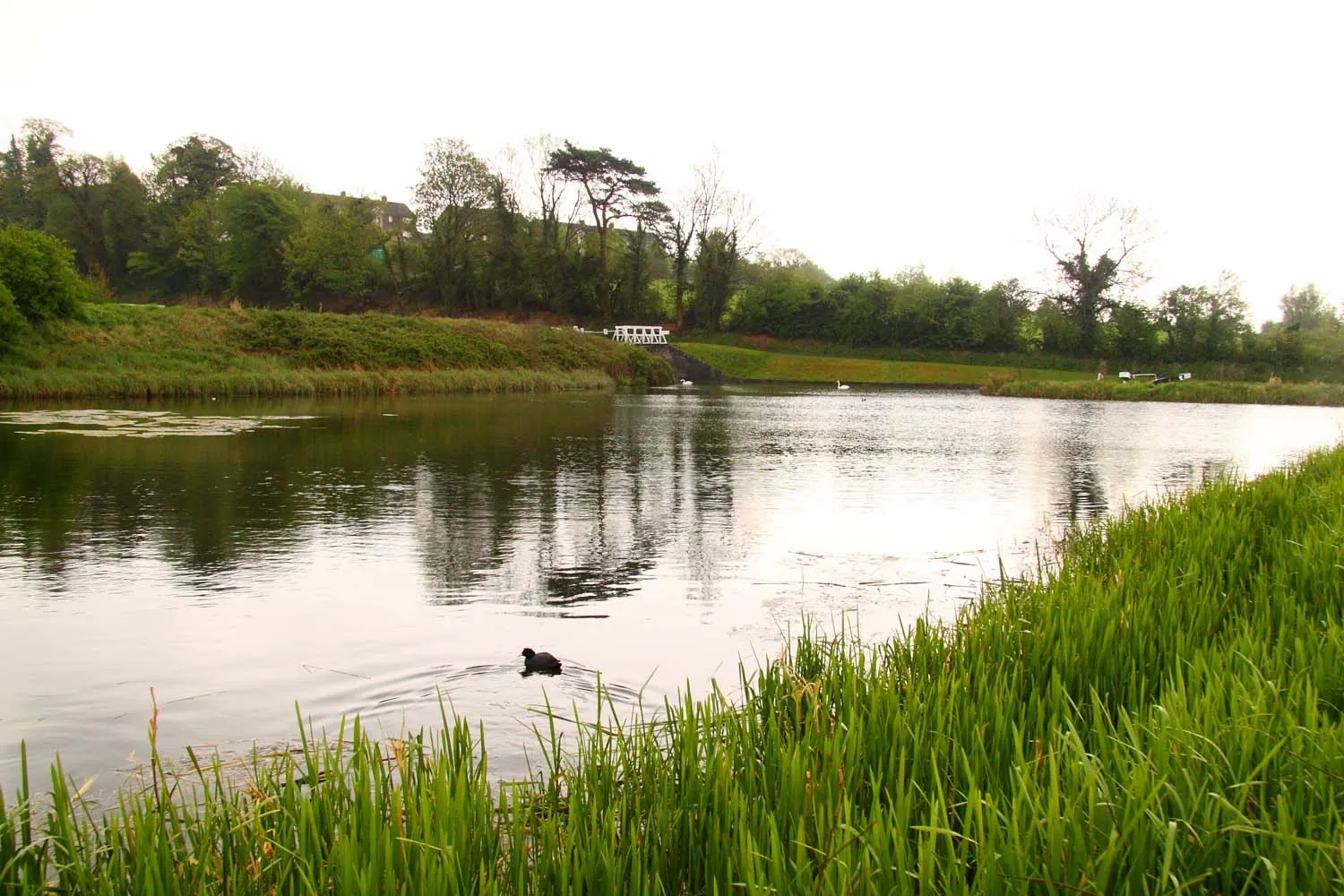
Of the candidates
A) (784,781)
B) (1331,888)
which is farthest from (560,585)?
(1331,888)

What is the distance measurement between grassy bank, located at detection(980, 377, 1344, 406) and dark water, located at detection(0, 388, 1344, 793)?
3179 cm

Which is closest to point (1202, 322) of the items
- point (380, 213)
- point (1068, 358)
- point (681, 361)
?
point (1068, 358)

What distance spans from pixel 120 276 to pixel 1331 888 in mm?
110513

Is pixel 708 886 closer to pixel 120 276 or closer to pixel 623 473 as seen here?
pixel 623 473

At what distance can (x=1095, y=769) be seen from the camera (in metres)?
2.66

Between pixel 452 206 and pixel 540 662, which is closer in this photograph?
pixel 540 662

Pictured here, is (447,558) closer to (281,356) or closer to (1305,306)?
(281,356)

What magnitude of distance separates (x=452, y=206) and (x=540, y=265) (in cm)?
927

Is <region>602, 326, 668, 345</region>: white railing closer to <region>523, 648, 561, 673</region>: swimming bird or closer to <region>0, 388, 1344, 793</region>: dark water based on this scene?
<region>0, 388, 1344, 793</region>: dark water

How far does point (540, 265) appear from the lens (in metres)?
84.9

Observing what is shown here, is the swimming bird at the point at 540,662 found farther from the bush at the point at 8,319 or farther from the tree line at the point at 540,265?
the tree line at the point at 540,265

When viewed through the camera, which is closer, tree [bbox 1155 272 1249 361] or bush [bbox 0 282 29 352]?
bush [bbox 0 282 29 352]

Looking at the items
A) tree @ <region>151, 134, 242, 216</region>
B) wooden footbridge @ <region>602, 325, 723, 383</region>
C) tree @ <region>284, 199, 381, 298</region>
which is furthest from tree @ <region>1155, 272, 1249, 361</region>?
tree @ <region>151, 134, 242, 216</region>

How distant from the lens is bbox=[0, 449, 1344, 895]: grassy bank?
242 centimetres
